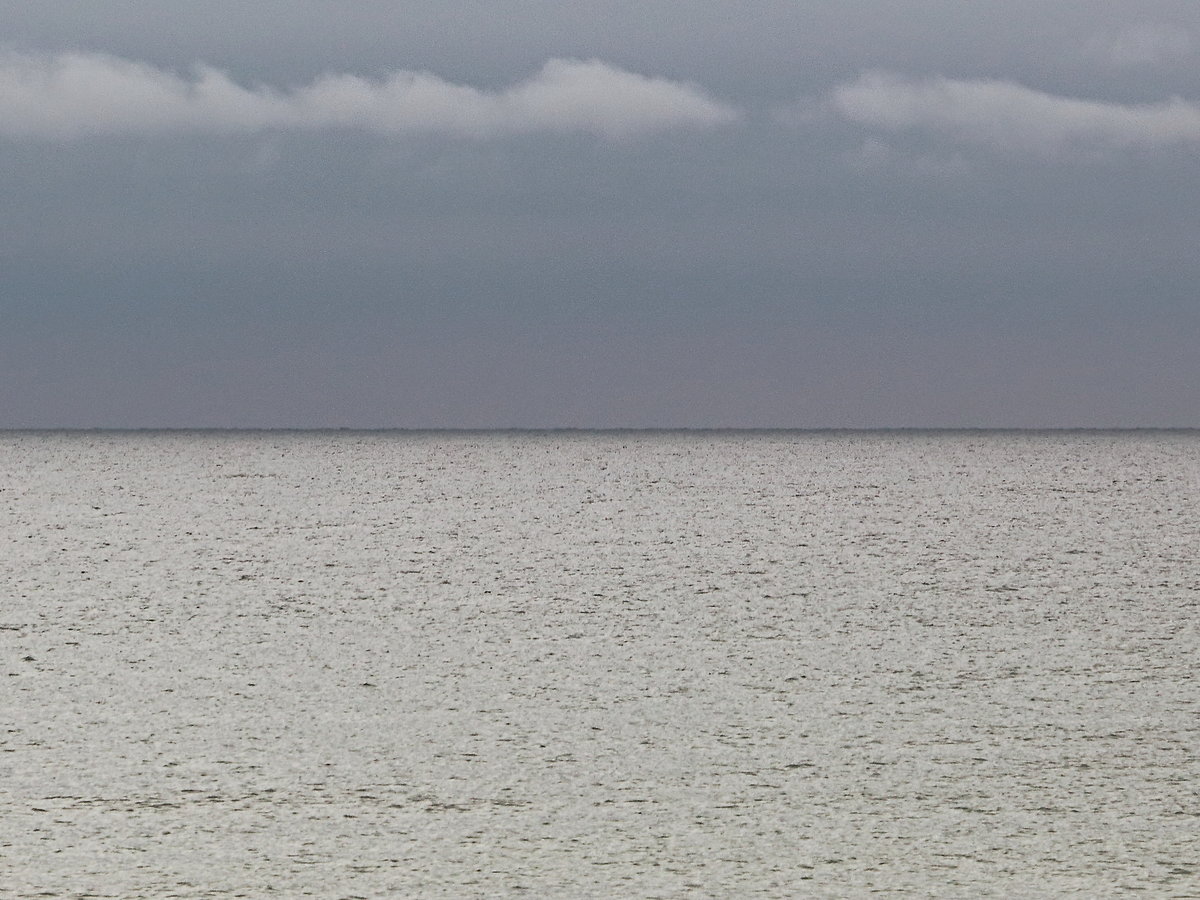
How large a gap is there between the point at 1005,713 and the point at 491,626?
2627 millimetres

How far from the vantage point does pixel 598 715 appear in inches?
205

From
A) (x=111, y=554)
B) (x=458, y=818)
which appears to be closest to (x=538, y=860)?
(x=458, y=818)

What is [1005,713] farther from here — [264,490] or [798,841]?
[264,490]

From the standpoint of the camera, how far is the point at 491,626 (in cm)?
714

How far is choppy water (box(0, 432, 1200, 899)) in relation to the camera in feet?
12.0

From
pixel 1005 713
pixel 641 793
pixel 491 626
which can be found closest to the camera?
pixel 641 793

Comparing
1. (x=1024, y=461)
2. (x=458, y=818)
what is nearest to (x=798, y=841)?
(x=458, y=818)

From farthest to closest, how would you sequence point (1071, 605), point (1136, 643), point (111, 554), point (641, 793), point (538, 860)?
point (111, 554) → point (1071, 605) → point (1136, 643) → point (641, 793) → point (538, 860)

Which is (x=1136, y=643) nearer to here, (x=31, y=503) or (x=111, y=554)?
(x=111, y=554)

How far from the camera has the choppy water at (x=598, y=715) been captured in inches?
144

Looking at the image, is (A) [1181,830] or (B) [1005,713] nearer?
(A) [1181,830]

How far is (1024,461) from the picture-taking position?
28.4 metres

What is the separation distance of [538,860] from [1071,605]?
482 centimetres

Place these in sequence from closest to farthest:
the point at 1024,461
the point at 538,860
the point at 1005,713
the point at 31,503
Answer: the point at 538,860 < the point at 1005,713 < the point at 31,503 < the point at 1024,461
